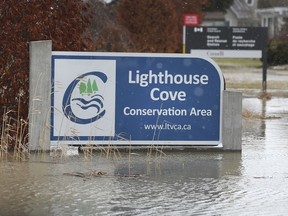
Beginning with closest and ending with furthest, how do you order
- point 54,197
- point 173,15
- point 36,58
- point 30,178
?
point 54,197, point 30,178, point 36,58, point 173,15

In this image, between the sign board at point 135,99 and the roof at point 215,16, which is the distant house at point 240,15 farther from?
the sign board at point 135,99

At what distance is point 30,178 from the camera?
29.5ft

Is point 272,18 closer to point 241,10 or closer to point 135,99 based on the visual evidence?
point 241,10

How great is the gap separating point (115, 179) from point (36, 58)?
2496mm

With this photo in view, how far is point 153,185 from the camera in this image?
8719 mm

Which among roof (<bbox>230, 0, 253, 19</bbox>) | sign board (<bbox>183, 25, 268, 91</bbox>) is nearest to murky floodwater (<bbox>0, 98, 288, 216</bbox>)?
sign board (<bbox>183, 25, 268, 91</bbox>)

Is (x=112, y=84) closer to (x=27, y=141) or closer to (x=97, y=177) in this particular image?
(x=27, y=141)

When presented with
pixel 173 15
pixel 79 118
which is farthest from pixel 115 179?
pixel 173 15

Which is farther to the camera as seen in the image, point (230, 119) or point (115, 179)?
point (230, 119)

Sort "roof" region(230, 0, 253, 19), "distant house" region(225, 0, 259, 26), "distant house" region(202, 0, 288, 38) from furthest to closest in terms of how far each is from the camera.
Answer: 1. "roof" region(230, 0, 253, 19)
2. "distant house" region(225, 0, 259, 26)
3. "distant house" region(202, 0, 288, 38)

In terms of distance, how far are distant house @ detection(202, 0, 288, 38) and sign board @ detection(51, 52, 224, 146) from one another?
6553 centimetres

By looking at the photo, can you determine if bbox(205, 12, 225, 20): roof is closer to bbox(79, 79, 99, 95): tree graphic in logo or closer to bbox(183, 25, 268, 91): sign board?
bbox(183, 25, 268, 91): sign board

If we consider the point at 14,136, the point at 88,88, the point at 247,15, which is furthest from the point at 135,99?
the point at 247,15

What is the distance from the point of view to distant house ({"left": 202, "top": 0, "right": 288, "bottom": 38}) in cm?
7931
